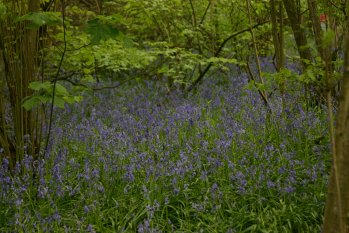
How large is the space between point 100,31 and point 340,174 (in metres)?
1.71

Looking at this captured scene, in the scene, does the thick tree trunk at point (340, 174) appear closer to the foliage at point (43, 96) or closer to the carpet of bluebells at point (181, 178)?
the carpet of bluebells at point (181, 178)

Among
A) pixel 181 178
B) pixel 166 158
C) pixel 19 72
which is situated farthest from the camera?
pixel 166 158

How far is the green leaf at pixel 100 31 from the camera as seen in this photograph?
9.77 ft

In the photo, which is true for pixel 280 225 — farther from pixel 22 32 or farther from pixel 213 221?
pixel 22 32

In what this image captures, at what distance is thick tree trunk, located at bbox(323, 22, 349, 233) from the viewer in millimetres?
2008

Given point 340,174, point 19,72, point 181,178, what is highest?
point 19,72

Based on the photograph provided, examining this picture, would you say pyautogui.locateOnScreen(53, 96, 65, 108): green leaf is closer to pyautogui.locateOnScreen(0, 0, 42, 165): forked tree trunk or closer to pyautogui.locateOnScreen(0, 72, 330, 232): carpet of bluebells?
pyautogui.locateOnScreen(0, 72, 330, 232): carpet of bluebells

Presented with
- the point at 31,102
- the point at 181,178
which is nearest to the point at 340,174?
the point at 31,102

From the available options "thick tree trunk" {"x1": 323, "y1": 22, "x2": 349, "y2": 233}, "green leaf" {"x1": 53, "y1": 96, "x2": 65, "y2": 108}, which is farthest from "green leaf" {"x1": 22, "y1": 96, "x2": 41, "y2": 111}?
"thick tree trunk" {"x1": 323, "y1": 22, "x2": 349, "y2": 233}

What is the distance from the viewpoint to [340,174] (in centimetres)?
214

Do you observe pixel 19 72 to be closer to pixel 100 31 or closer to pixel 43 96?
pixel 43 96

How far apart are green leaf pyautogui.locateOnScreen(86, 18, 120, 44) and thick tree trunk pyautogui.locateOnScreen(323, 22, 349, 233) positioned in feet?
5.00

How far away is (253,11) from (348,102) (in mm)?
6571

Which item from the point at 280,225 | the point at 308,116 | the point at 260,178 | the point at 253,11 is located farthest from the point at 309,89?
the point at 280,225
